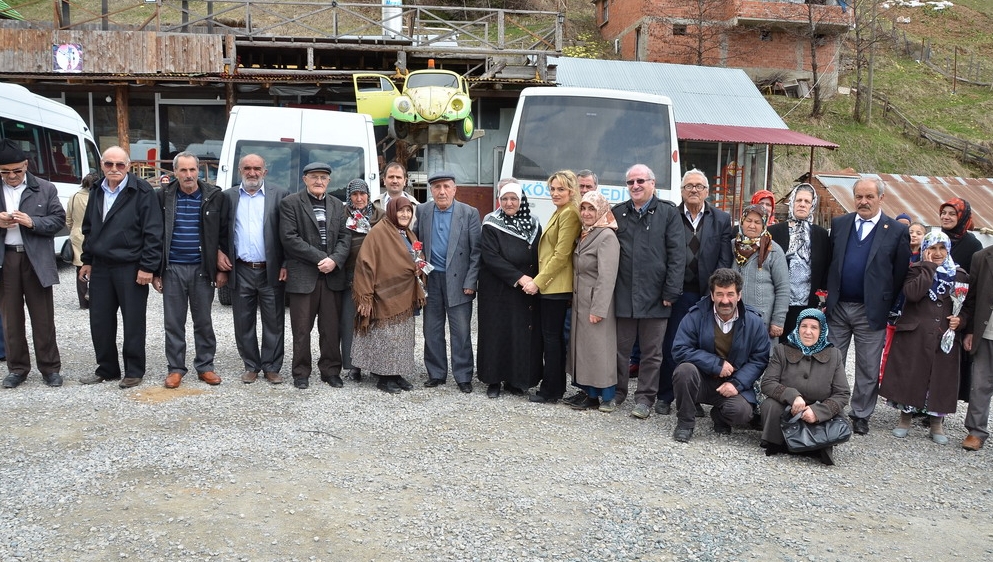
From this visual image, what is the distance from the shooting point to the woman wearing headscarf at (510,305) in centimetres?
618

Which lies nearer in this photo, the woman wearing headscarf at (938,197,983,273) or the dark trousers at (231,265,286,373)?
the woman wearing headscarf at (938,197,983,273)

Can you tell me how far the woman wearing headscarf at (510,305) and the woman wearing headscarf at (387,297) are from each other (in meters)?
0.59

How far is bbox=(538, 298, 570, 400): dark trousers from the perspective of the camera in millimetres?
6094

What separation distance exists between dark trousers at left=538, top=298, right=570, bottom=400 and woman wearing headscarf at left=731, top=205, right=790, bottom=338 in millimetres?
1382

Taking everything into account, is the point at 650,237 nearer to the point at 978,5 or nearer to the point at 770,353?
the point at 770,353

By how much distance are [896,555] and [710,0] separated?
103 ft

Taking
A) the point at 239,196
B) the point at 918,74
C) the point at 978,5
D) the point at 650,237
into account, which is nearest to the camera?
the point at 650,237

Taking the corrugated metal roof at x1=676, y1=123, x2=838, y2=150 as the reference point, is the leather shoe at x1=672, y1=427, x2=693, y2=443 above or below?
below

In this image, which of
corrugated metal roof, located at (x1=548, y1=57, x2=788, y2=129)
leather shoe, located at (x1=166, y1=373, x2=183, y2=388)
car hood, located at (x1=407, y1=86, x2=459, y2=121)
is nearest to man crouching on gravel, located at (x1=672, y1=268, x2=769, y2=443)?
leather shoe, located at (x1=166, y1=373, x2=183, y2=388)

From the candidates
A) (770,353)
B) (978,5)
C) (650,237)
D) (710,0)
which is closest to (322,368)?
(650,237)

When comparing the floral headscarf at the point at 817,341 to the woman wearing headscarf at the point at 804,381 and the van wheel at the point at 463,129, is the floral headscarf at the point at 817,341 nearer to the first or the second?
the woman wearing headscarf at the point at 804,381

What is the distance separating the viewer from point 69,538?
3514 millimetres

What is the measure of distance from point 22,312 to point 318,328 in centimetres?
226

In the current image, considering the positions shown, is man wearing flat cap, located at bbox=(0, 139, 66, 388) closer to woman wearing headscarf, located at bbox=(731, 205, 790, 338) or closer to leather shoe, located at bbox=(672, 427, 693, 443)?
leather shoe, located at bbox=(672, 427, 693, 443)
